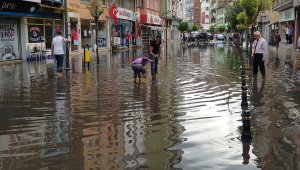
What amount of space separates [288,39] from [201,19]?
124 meters

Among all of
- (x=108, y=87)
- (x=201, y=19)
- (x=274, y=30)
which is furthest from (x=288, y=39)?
(x=201, y=19)

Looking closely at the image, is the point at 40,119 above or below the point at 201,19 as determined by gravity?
below

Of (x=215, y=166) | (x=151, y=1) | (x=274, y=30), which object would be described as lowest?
(x=215, y=166)

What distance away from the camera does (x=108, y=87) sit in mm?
13430

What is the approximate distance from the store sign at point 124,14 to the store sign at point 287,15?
55.7 feet

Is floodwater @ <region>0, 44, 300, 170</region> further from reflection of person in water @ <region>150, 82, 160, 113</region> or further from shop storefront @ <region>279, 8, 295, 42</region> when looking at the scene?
shop storefront @ <region>279, 8, 295, 42</region>

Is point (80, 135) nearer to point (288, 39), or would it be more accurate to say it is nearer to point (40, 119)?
point (40, 119)

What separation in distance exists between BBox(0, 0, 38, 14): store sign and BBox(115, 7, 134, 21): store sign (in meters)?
16.3

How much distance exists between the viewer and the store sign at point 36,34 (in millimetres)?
27531

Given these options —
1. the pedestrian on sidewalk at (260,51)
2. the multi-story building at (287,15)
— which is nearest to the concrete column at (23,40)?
the pedestrian on sidewalk at (260,51)

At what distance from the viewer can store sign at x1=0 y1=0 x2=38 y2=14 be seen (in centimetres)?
2352

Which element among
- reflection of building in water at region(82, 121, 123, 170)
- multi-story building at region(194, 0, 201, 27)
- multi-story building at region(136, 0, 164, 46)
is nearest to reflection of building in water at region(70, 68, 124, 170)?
reflection of building in water at region(82, 121, 123, 170)

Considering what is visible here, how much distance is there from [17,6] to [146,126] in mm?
18969

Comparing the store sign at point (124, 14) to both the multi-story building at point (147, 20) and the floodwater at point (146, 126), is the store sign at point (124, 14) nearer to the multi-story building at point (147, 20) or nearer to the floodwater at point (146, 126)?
the multi-story building at point (147, 20)
